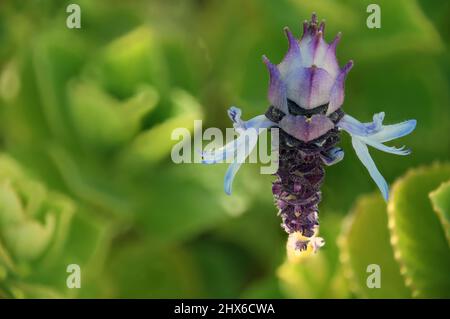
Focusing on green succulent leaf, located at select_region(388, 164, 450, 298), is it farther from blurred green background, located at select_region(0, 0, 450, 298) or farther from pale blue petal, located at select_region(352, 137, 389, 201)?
pale blue petal, located at select_region(352, 137, 389, 201)

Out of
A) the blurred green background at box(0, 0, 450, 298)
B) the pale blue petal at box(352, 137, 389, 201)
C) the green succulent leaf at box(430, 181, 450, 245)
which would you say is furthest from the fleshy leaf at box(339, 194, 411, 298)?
the pale blue petal at box(352, 137, 389, 201)

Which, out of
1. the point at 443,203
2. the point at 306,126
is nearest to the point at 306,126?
the point at 306,126

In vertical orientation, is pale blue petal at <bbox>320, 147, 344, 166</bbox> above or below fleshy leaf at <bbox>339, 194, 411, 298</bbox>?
below

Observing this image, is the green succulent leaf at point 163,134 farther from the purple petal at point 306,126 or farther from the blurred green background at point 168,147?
the purple petal at point 306,126

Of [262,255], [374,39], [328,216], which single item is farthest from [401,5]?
[262,255]

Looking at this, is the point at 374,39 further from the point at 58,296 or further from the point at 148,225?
the point at 58,296

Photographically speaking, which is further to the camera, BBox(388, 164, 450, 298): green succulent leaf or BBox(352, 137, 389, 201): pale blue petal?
BBox(388, 164, 450, 298): green succulent leaf

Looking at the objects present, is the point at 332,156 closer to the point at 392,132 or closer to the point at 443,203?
the point at 392,132
